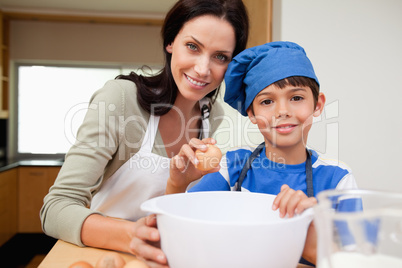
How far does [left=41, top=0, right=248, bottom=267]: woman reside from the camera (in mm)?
842

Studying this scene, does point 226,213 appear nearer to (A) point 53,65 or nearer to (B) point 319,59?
(B) point 319,59

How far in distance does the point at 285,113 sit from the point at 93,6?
11.1 feet

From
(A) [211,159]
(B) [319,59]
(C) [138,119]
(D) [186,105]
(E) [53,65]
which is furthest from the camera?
(E) [53,65]

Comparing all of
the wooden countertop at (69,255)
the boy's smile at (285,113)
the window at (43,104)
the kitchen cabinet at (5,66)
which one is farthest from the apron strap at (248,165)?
the kitchen cabinet at (5,66)

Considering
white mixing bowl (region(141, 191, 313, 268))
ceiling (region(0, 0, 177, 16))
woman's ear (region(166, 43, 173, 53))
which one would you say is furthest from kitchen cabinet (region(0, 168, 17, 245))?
white mixing bowl (region(141, 191, 313, 268))

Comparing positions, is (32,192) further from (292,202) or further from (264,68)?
(292,202)

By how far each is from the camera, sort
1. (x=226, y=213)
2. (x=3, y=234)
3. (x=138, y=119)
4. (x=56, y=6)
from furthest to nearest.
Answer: (x=56, y=6) → (x=3, y=234) → (x=138, y=119) → (x=226, y=213)

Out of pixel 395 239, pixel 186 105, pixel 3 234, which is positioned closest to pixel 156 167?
pixel 186 105

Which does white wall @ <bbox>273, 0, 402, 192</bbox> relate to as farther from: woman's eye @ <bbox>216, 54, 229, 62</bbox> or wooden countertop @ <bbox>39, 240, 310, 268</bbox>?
wooden countertop @ <bbox>39, 240, 310, 268</bbox>

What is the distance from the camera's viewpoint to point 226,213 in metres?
0.60

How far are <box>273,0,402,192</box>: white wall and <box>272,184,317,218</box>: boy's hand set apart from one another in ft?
3.10

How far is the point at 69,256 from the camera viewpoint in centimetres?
63

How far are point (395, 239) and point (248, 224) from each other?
150 millimetres

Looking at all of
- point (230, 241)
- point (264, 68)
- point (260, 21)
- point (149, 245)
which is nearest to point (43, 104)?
point (260, 21)
